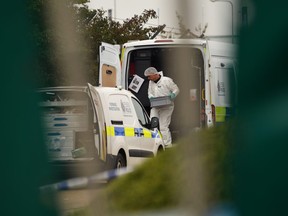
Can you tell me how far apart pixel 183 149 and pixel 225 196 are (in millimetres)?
80

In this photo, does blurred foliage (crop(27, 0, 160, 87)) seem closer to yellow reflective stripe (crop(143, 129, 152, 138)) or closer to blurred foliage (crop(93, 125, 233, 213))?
blurred foliage (crop(93, 125, 233, 213))

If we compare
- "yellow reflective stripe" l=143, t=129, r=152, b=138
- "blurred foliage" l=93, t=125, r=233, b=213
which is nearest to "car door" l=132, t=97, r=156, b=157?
"yellow reflective stripe" l=143, t=129, r=152, b=138


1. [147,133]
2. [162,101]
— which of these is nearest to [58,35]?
[162,101]

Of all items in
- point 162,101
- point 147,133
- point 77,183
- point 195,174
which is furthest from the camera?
point 147,133

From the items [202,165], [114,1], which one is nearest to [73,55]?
[114,1]

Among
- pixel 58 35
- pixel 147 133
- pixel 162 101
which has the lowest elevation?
pixel 147 133

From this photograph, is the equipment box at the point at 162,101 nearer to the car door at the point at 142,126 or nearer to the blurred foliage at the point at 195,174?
the blurred foliage at the point at 195,174

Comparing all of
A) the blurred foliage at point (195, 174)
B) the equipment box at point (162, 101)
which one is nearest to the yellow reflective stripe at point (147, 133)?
the equipment box at point (162, 101)

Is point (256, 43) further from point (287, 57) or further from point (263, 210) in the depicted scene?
point (263, 210)

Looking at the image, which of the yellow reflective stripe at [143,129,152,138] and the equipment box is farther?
the yellow reflective stripe at [143,129,152,138]

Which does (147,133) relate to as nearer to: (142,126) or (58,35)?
(142,126)

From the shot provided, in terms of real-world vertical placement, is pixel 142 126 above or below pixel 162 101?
below

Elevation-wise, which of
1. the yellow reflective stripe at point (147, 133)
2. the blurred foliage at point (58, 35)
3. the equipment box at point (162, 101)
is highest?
the blurred foliage at point (58, 35)

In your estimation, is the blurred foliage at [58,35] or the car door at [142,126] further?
the car door at [142,126]
